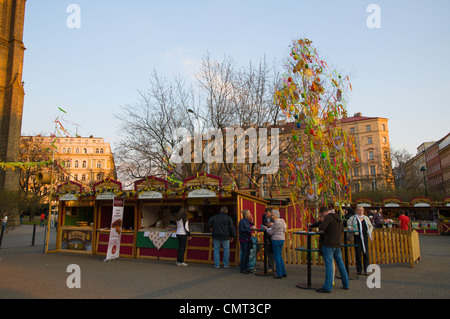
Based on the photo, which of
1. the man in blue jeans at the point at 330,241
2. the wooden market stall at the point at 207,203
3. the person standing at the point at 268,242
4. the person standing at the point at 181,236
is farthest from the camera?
the wooden market stall at the point at 207,203

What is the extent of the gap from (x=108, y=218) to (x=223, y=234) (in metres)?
6.93

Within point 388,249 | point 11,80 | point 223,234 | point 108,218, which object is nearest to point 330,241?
point 223,234

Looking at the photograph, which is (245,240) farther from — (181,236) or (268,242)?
(181,236)

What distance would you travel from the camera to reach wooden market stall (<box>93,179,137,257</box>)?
12.4 m

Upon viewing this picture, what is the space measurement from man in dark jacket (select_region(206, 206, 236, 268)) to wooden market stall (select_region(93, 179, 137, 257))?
4.08 meters

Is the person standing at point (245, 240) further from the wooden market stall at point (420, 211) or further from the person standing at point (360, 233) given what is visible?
the wooden market stall at point (420, 211)

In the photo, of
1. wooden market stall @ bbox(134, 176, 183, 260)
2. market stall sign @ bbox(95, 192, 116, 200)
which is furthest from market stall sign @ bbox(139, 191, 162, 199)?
market stall sign @ bbox(95, 192, 116, 200)

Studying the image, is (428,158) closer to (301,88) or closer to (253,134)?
(253,134)

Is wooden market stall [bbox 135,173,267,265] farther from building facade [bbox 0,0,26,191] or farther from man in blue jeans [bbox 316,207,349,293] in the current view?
building facade [bbox 0,0,26,191]

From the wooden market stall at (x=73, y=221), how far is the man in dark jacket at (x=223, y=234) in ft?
20.9

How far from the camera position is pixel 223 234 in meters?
9.81

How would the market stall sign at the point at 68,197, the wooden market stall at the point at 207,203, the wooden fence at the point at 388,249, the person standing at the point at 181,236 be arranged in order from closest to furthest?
1. the wooden fence at the point at 388,249
2. the person standing at the point at 181,236
3. the wooden market stall at the point at 207,203
4. the market stall sign at the point at 68,197

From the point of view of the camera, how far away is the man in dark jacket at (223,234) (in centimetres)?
984

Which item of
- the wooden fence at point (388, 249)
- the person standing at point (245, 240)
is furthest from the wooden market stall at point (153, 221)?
the wooden fence at point (388, 249)
